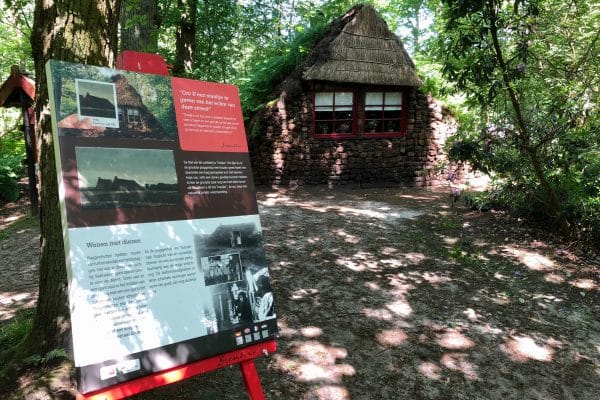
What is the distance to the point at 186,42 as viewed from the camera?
29.9 ft

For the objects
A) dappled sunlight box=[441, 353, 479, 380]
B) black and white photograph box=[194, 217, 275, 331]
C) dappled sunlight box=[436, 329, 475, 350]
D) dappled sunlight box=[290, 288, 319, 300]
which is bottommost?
dappled sunlight box=[441, 353, 479, 380]

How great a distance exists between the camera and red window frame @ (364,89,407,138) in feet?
Result: 35.0

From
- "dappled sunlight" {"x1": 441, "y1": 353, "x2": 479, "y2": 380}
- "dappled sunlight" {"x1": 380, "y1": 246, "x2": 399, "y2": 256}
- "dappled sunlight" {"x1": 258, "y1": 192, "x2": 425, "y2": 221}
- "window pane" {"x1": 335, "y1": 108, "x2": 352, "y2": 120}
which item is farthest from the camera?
"window pane" {"x1": 335, "y1": 108, "x2": 352, "y2": 120}

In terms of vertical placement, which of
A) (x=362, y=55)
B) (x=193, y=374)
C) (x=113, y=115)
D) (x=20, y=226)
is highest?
(x=362, y=55)

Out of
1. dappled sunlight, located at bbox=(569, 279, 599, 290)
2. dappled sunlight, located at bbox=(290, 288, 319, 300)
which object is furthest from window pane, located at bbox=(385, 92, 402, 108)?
dappled sunlight, located at bbox=(290, 288, 319, 300)

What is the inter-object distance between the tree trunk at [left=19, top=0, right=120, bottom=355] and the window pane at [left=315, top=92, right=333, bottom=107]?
788 centimetres

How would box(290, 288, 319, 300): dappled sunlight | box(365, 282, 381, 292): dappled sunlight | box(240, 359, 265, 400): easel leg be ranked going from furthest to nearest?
box(365, 282, 381, 292): dappled sunlight → box(290, 288, 319, 300): dappled sunlight → box(240, 359, 265, 400): easel leg

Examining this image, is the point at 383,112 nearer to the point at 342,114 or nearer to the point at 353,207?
the point at 342,114

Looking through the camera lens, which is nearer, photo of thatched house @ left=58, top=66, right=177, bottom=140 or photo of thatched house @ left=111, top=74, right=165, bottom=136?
photo of thatched house @ left=58, top=66, right=177, bottom=140

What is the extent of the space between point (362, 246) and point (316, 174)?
4.90m

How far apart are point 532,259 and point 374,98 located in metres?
6.33

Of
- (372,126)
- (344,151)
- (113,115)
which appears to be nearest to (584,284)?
(113,115)

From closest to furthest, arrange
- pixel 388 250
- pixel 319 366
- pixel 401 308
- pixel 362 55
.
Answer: pixel 319 366 → pixel 401 308 → pixel 388 250 → pixel 362 55

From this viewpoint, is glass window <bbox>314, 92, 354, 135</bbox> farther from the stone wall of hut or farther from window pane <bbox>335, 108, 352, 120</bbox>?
the stone wall of hut
